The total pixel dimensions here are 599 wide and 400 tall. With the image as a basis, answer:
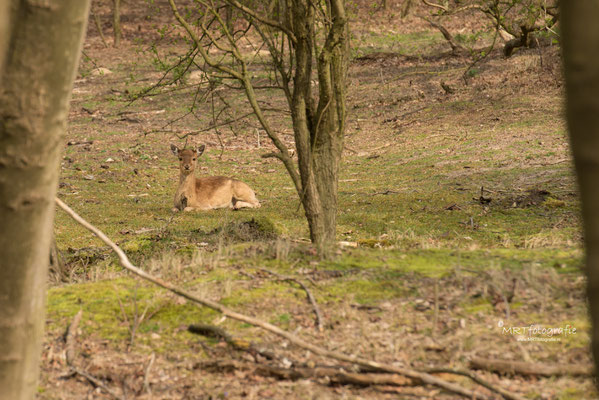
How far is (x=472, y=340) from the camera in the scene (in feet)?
12.9

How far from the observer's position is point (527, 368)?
363 centimetres

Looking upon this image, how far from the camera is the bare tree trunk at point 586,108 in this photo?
2027mm

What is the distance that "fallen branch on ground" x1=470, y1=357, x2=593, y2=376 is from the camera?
3559mm

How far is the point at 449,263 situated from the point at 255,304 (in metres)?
1.68

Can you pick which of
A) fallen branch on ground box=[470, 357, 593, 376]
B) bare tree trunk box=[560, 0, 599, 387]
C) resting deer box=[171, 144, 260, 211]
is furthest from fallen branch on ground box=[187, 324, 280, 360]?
resting deer box=[171, 144, 260, 211]

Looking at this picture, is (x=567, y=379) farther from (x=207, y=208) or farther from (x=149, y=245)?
(x=207, y=208)

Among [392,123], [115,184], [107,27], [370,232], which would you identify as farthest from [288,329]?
[107,27]

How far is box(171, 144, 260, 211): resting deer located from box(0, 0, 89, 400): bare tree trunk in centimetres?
1149

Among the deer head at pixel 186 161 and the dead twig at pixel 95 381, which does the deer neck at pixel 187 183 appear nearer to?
the deer head at pixel 186 161

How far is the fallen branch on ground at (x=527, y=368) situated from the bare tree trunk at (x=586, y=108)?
5.18 ft

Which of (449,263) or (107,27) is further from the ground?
(107,27)

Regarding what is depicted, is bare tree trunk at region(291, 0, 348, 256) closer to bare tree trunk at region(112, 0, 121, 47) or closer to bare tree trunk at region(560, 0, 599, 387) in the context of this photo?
bare tree trunk at region(560, 0, 599, 387)

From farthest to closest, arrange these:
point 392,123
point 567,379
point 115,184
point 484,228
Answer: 1. point 392,123
2. point 115,184
3. point 484,228
4. point 567,379

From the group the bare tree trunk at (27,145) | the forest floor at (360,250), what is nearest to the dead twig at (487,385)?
the forest floor at (360,250)
